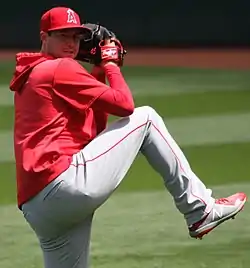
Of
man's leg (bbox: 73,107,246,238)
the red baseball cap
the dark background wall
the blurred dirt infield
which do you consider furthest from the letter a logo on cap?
the dark background wall

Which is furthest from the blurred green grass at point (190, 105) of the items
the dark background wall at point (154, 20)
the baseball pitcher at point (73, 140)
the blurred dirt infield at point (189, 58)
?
the baseball pitcher at point (73, 140)

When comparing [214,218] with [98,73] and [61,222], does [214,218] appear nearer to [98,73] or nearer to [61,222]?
[61,222]

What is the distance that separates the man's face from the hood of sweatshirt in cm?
5

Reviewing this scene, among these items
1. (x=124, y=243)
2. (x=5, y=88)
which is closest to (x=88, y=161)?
(x=124, y=243)

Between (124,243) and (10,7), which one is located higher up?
(124,243)

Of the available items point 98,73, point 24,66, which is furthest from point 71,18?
point 98,73

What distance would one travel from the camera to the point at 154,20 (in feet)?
55.8

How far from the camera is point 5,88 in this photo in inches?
496

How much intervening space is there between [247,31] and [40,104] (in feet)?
44.3

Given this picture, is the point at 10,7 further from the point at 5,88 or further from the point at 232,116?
the point at 232,116

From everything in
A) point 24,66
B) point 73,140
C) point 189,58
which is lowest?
point 189,58

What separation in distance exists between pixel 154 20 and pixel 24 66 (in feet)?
43.9

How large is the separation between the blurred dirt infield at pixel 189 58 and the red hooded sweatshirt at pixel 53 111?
11061 mm

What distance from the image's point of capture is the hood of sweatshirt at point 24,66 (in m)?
3.75
